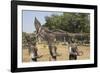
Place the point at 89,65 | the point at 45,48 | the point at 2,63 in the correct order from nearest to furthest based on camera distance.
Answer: the point at 2,63
the point at 45,48
the point at 89,65

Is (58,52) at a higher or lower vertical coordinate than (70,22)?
lower

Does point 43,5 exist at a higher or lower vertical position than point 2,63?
higher

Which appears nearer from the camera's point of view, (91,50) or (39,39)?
(39,39)

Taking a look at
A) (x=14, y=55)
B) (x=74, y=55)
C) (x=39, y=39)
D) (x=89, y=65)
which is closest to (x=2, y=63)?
(x=14, y=55)

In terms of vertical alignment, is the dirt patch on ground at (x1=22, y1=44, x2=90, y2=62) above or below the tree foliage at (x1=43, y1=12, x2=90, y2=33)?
below

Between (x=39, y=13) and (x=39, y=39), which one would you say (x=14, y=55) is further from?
(x=39, y=13)

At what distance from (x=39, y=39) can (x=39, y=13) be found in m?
0.24

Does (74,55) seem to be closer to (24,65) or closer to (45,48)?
(45,48)

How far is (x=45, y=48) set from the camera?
189 cm

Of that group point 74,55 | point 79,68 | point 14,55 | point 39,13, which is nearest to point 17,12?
point 39,13

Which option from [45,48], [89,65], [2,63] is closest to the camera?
[2,63]

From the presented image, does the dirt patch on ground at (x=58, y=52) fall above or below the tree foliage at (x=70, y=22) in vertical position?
below

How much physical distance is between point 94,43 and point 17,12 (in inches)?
32.6

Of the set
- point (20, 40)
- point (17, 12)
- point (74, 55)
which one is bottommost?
point (74, 55)
